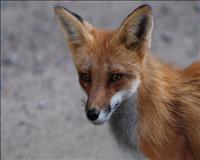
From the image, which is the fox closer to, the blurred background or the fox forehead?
the fox forehead

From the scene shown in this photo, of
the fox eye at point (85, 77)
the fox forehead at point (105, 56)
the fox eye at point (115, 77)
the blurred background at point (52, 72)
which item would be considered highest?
the fox forehead at point (105, 56)

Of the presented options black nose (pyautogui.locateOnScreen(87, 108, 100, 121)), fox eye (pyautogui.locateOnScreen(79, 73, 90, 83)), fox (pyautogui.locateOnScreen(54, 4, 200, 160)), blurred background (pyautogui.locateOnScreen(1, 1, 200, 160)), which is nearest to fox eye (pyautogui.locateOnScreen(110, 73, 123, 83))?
fox (pyautogui.locateOnScreen(54, 4, 200, 160))

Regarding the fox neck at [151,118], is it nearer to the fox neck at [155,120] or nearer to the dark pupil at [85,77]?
the fox neck at [155,120]

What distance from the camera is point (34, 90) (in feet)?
33.7

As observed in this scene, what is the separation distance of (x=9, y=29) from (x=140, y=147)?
5643 millimetres

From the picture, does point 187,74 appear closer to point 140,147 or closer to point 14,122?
point 140,147

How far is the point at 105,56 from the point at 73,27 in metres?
0.52

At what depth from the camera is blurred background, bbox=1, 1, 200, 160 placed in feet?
30.2

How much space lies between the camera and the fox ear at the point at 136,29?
6164mm

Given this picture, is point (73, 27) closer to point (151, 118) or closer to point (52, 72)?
point (151, 118)

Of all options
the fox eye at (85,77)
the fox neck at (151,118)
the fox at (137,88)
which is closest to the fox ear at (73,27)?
the fox at (137,88)

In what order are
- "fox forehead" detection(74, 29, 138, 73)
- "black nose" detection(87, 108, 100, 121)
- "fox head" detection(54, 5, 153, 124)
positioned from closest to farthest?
"black nose" detection(87, 108, 100, 121) → "fox head" detection(54, 5, 153, 124) → "fox forehead" detection(74, 29, 138, 73)

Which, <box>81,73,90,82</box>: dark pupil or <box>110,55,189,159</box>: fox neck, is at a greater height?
<box>81,73,90,82</box>: dark pupil

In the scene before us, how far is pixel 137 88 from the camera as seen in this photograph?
6.35m
